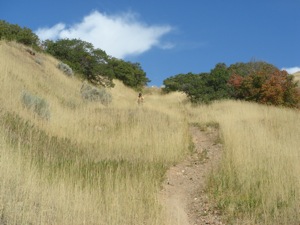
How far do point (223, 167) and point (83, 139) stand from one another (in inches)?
166

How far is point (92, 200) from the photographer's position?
6.53 m

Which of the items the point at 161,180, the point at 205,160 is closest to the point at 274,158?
the point at 205,160

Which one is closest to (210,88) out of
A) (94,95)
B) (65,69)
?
(94,95)

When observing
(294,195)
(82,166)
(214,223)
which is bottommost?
(214,223)

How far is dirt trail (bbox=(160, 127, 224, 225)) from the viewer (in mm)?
7141

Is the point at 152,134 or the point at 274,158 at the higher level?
the point at 152,134

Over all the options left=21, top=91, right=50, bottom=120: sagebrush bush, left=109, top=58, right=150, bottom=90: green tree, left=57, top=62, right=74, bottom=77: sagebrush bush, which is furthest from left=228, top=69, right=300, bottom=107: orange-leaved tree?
left=109, top=58, right=150, bottom=90: green tree

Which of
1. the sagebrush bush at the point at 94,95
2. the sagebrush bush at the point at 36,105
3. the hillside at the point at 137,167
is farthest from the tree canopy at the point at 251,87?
the sagebrush bush at the point at 36,105

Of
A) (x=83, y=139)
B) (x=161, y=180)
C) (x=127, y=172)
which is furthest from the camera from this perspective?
(x=83, y=139)

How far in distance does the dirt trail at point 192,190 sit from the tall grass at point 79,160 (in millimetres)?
281

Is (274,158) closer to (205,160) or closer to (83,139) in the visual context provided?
(205,160)

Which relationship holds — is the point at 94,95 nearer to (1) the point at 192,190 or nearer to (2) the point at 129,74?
(1) the point at 192,190

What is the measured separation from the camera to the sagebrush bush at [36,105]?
42.2 ft

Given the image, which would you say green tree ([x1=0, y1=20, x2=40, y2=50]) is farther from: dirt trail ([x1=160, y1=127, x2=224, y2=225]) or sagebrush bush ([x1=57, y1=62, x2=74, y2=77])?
dirt trail ([x1=160, y1=127, x2=224, y2=225])
